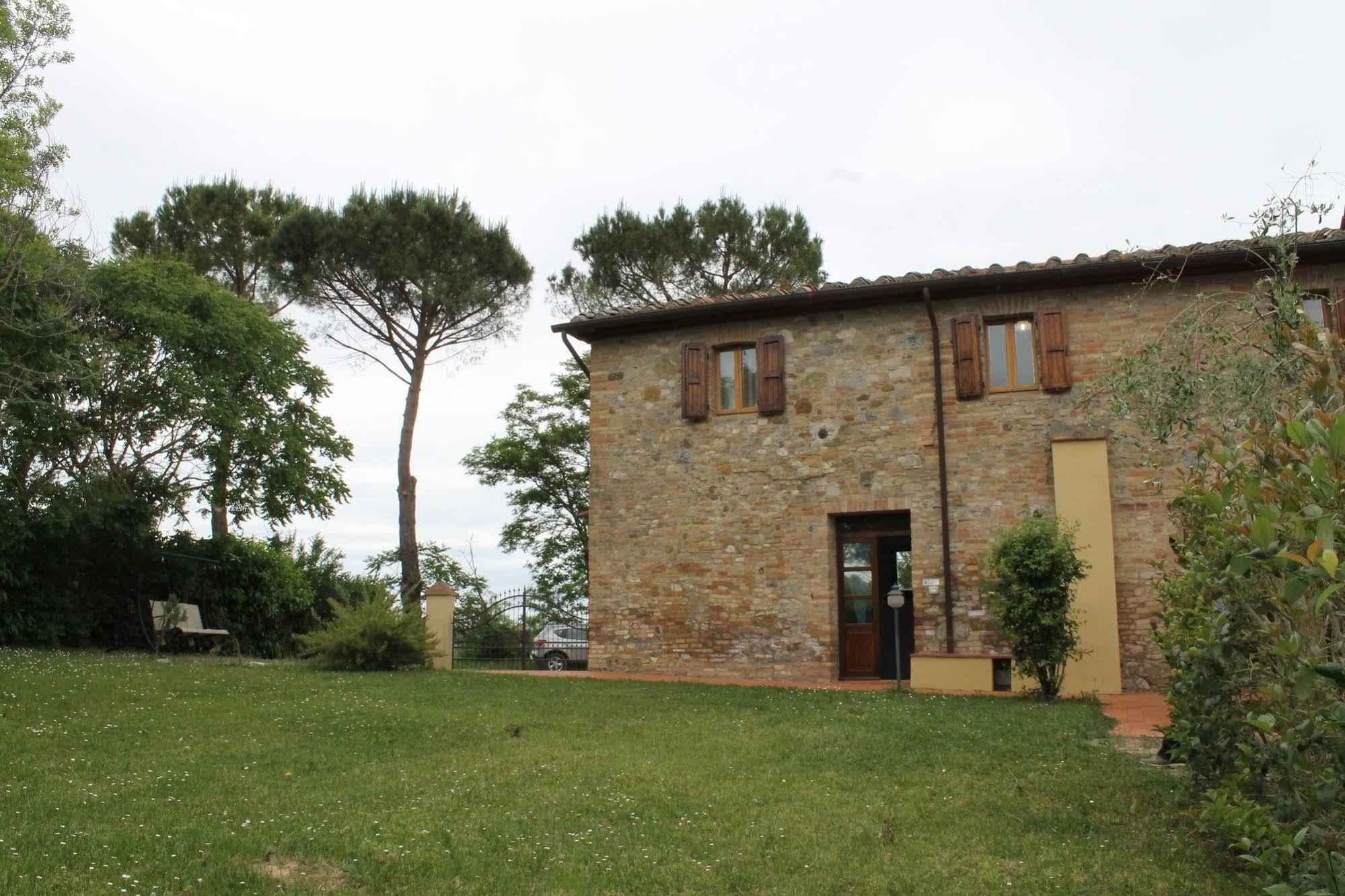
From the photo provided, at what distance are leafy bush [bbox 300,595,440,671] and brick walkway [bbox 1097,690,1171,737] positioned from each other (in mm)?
7985

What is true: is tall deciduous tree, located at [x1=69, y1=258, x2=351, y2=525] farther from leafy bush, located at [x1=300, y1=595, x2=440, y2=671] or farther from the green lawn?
the green lawn

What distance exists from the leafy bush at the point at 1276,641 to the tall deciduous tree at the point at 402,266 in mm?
16576

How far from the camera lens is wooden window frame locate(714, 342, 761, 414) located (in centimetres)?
1329

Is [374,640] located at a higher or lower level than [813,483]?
lower

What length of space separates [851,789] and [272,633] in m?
15.5

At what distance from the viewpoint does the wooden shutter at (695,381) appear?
1327 centimetres

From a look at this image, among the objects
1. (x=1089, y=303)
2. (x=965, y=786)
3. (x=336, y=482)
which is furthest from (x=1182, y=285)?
(x=336, y=482)

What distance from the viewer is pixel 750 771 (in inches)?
247

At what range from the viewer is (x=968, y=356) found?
1209 cm

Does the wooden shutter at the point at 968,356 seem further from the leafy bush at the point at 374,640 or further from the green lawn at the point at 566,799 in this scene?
the leafy bush at the point at 374,640

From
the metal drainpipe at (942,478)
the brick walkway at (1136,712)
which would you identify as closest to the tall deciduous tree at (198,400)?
the metal drainpipe at (942,478)

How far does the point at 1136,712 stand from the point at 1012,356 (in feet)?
15.1

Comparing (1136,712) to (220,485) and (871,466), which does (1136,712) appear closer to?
(871,466)

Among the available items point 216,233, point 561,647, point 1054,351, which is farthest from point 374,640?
point 216,233
